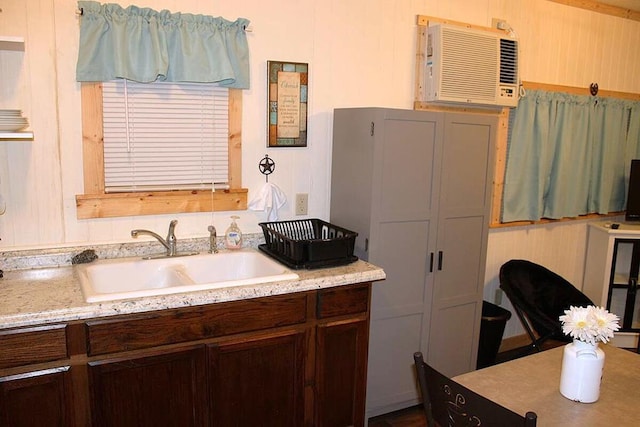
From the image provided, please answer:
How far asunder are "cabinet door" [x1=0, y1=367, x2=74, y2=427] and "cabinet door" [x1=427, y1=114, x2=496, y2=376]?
199 cm

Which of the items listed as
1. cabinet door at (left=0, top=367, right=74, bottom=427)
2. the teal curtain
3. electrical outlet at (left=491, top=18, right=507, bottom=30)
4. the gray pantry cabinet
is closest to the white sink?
cabinet door at (left=0, top=367, right=74, bottom=427)

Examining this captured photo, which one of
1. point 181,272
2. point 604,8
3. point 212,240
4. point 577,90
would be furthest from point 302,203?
point 604,8

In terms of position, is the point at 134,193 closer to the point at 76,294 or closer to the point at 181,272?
the point at 181,272

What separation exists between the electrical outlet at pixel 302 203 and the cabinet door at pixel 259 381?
89 centimetres

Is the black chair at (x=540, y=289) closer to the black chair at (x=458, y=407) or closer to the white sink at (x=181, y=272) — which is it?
the white sink at (x=181, y=272)

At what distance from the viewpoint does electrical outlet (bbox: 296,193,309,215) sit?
3051 mm

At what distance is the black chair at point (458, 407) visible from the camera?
124cm

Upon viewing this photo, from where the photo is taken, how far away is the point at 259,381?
2305mm

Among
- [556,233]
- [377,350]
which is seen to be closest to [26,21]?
[377,350]

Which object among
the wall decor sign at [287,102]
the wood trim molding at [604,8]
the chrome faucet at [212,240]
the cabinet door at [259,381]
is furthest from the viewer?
the wood trim molding at [604,8]

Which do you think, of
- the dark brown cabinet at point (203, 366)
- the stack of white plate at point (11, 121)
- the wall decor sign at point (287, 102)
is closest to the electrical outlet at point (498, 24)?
Answer: the wall decor sign at point (287, 102)

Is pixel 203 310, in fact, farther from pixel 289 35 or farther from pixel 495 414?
pixel 289 35

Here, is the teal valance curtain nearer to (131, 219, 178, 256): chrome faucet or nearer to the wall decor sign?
the wall decor sign

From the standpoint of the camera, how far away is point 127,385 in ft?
A: 6.66
